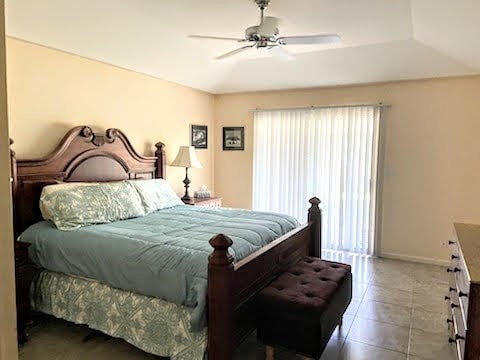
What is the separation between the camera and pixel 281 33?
Result: 12.1 feet

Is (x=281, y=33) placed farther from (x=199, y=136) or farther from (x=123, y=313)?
(x=123, y=313)

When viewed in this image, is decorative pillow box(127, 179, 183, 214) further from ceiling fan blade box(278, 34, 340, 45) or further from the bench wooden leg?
ceiling fan blade box(278, 34, 340, 45)

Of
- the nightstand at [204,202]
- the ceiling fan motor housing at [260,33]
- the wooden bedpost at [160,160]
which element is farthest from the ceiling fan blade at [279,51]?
the nightstand at [204,202]

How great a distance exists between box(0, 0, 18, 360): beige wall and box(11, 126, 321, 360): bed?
1.30m

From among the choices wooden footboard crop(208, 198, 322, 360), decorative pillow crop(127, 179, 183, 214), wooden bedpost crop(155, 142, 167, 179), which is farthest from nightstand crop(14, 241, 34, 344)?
wooden bedpost crop(155, 142, 167, 179)

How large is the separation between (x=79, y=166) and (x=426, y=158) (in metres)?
4.13

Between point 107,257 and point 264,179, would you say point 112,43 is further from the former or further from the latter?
point 264,179

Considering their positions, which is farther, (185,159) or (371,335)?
(185,159)

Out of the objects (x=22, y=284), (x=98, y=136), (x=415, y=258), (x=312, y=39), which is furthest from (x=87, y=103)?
(x=415, y=258)

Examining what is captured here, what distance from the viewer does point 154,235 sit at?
262 centimetres

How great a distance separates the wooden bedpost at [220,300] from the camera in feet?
6.45

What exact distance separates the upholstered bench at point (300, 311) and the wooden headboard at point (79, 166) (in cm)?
221

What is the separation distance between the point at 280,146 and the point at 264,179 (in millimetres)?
590

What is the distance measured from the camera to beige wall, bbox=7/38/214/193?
3.05 meters
